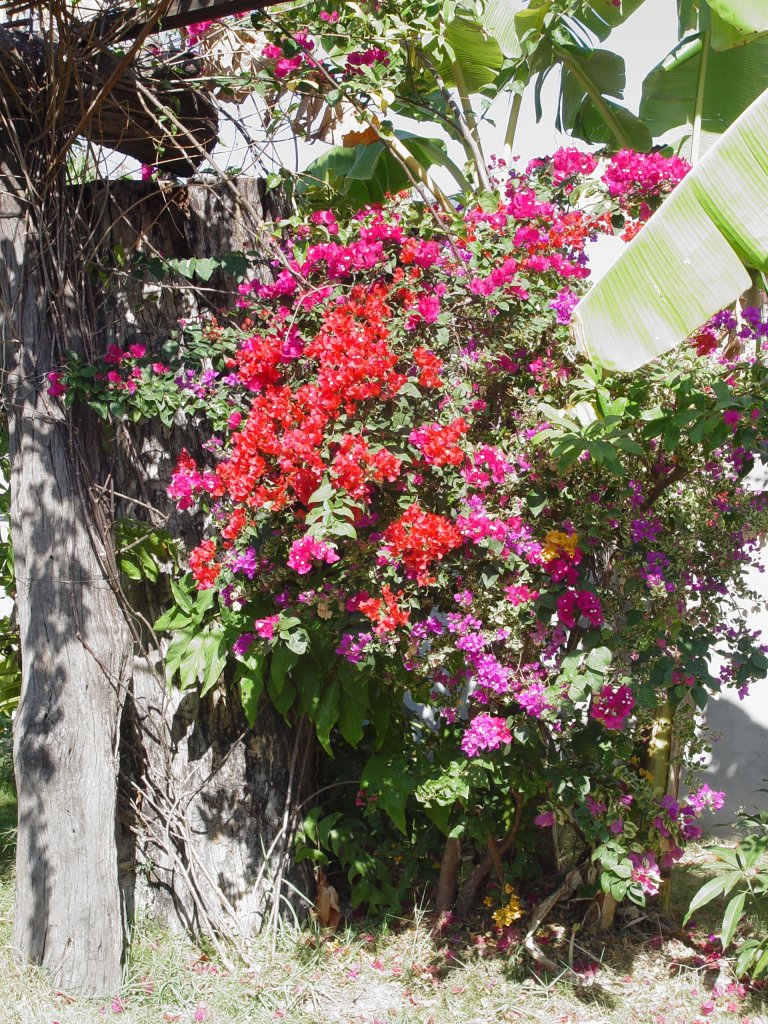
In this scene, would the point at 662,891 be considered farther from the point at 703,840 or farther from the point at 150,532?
the point at 150,532

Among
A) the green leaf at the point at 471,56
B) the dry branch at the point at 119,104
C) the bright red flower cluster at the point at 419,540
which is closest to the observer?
the bright red flower cluster at the point at 419,540

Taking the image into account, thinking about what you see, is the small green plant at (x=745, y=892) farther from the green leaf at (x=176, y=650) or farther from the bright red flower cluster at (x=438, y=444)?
the green leaf at (x=176, y=650)

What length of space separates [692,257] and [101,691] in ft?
9.03

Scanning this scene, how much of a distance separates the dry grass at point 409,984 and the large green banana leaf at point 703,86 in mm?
3677

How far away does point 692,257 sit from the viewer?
2877mm

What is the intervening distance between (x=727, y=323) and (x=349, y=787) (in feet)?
8.61

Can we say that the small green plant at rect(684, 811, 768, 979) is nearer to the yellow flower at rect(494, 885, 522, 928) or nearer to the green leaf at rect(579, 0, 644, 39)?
the yellow flower at rect(494, 885, 522, 928)

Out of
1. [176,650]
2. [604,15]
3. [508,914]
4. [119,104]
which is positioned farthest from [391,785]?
[604,15]

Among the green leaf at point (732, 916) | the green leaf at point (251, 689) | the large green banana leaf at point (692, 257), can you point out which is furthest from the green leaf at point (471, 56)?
the green leaf at point (732, 916)

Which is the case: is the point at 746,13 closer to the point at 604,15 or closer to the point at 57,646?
the point at 604,15

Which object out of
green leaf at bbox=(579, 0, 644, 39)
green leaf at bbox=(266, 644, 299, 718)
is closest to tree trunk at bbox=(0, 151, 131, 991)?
green leaf at bbox=(266, 644, 299, 718)

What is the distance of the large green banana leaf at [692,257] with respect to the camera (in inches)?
111

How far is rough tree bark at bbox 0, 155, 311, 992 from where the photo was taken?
3709mm

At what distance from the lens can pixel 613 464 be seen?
303cm
